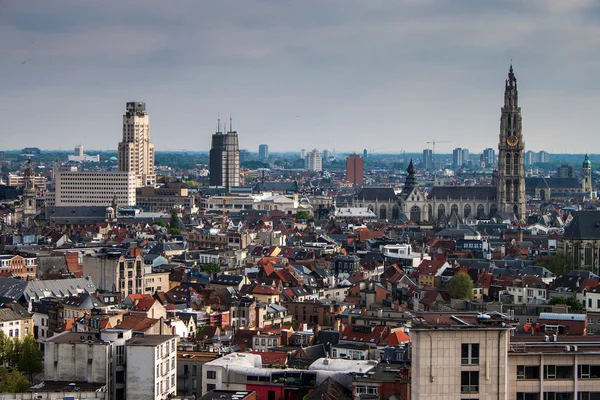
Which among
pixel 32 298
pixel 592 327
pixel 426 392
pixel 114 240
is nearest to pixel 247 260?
pixel 114 240

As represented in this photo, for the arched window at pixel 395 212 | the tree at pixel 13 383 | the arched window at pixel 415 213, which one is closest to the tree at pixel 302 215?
the arched window at pixel 395 212

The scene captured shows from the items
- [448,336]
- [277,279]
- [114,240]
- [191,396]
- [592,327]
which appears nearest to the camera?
[448,336]

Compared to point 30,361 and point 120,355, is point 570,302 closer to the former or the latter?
point 30,361

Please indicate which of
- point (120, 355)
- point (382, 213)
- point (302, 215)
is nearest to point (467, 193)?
point (382, 213)

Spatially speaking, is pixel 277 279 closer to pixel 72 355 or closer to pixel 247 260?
pixel 247 260

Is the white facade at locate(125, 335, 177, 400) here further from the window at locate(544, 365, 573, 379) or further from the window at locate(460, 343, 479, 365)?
the window at locate(544, 365, 573, 379)

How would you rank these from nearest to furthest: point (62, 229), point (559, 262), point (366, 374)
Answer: point (366, 374) → point (559, 262) → point (62, 229)
